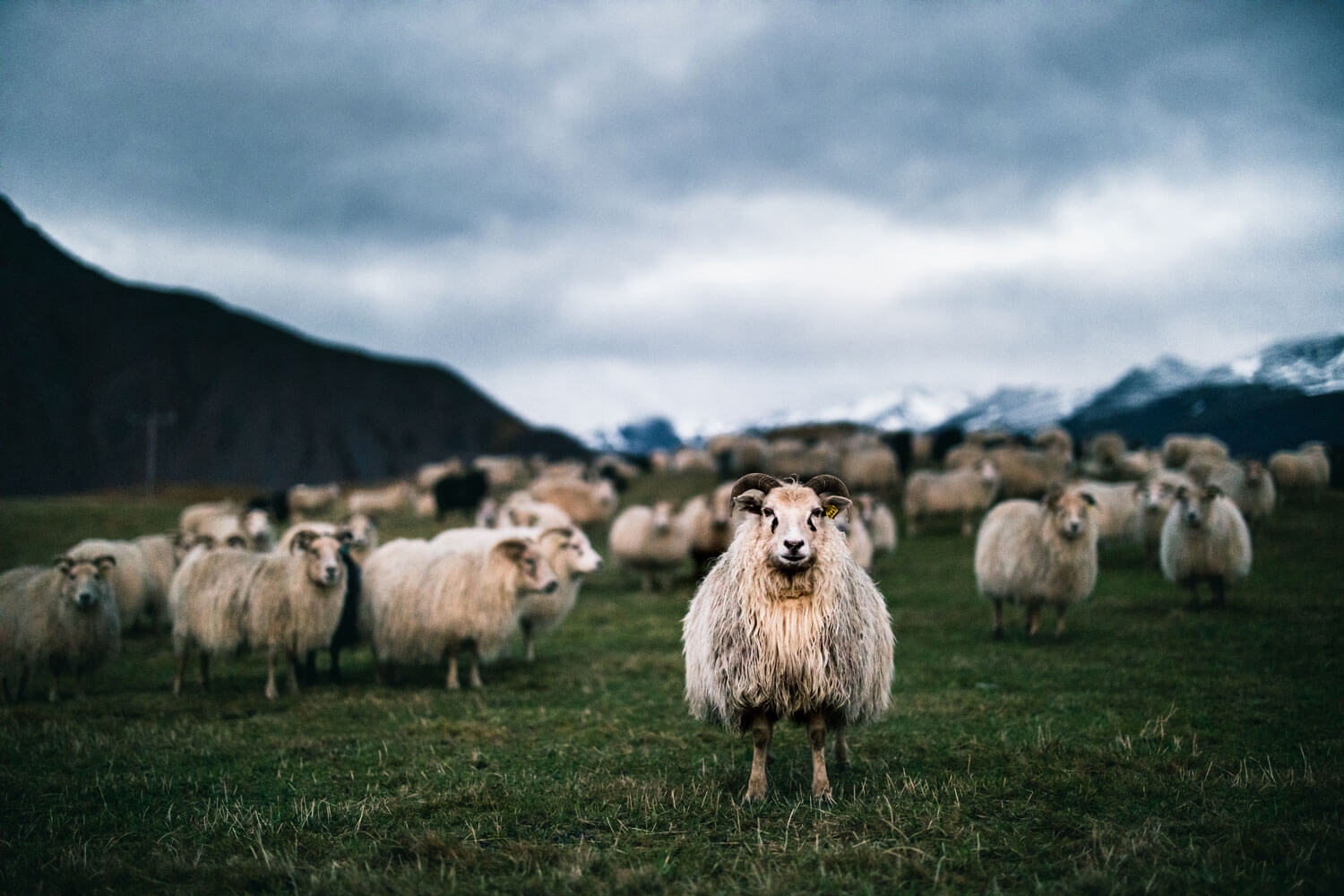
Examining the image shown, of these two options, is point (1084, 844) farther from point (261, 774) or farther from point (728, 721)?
point (261, 774)

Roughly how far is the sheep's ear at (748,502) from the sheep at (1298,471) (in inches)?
1006

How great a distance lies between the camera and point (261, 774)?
623cm

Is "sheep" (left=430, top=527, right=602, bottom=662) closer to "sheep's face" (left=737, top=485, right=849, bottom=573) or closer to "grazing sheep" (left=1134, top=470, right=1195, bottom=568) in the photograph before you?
"sheep's face" (left=737, top=485, right=849, bottom=573)

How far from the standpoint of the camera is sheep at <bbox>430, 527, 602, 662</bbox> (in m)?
12.3

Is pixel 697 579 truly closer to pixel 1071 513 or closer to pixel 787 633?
pixel 1071 513

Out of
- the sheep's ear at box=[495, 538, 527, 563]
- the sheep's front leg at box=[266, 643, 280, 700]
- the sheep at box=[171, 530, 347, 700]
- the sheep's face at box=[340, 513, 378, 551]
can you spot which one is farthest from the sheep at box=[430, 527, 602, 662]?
the sheep's front leg at box=[266, 643, 280, 700]

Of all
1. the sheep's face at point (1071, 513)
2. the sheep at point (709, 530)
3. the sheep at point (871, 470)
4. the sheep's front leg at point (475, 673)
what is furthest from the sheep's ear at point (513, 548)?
the sheep at point (871, 470)

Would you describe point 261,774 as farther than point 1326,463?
No

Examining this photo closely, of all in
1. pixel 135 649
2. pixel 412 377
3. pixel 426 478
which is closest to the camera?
pixel 135 649

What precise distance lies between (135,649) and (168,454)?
252 ft

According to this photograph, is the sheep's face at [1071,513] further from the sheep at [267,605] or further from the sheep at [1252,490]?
the sheep at [1252,490]

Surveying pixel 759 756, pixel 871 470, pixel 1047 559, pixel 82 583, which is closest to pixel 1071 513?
pixel 1047 559

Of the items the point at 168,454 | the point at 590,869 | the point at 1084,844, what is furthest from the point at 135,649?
the point at 168,454

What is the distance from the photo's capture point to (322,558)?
9859 millimetres
